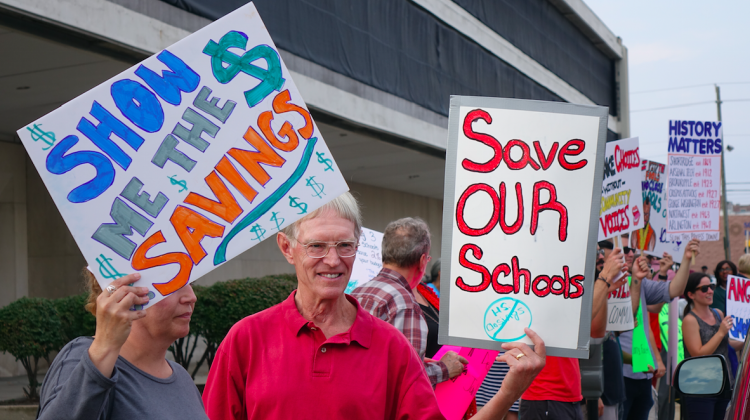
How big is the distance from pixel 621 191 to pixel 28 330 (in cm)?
629

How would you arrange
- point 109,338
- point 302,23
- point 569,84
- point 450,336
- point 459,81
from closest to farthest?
point 109,338 < point 450,336 < point 302,23 < point 459,81 < point 569,84

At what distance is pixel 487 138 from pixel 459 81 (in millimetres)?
15266

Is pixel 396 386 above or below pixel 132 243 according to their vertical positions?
below

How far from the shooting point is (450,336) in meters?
2.99

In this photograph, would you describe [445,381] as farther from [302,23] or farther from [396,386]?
[302,23]

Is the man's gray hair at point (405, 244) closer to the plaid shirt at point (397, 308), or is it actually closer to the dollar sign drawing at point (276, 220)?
the plaid shirt at point (397, 308)

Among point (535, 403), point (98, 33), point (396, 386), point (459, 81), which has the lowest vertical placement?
point (535, 403)

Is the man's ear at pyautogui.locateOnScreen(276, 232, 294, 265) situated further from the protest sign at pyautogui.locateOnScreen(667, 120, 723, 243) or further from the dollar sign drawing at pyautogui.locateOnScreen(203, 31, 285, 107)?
the protest sign at pyautogui.locateOnScreen(667, 120, 723, 243)

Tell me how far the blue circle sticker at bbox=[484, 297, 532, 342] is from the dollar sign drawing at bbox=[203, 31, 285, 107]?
1.25m

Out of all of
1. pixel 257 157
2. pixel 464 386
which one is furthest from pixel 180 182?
pixel 464 386

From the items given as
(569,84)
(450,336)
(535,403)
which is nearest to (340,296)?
(450,336)

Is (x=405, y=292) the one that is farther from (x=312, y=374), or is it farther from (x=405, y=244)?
(x=312, y=374)

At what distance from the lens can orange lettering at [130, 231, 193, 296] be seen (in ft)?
7.05

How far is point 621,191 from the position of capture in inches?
249
